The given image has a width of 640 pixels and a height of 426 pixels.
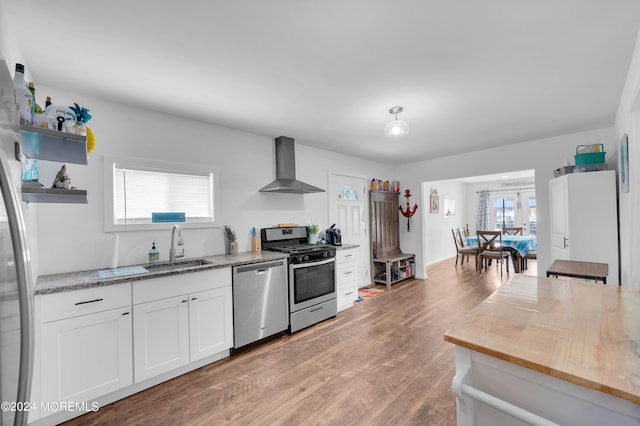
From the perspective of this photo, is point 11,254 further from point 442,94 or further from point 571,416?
point 442,94

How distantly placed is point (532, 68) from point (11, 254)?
118 inches

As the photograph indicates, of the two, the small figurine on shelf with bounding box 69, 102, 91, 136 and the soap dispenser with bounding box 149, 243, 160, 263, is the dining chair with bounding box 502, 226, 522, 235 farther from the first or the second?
the small figurine on shelf with bounding box 69, 102, 91, 136

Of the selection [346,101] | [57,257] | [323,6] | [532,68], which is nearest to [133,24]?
[323,6]

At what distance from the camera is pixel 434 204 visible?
24.4 feet

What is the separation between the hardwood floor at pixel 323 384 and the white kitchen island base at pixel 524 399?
3.37 ft

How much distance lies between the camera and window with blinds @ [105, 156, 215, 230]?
2.56 metres

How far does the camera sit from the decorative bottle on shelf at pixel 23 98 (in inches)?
46.8

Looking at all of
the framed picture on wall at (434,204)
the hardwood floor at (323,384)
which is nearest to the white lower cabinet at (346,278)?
the hardwood floor at (323,384)

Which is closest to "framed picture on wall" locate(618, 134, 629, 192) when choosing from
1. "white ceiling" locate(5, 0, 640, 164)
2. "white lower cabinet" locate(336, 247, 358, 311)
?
"white ceiling" locate(5, 0, 640, 164)

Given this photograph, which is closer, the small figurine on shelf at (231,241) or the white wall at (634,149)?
the white wall at (634,149)

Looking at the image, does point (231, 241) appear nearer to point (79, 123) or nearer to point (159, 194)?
point (159, 194)

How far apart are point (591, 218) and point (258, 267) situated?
3866 mm

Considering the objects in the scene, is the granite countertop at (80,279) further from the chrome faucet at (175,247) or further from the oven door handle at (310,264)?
the oven door handle at (310,264)

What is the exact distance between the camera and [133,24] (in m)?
1.56
